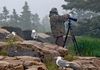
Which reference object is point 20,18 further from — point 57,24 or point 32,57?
point 32,57

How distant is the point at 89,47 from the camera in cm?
1027

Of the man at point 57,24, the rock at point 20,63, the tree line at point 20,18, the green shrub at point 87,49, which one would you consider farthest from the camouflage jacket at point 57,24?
the tree line at point 20,18

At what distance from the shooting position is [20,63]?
6789 mm

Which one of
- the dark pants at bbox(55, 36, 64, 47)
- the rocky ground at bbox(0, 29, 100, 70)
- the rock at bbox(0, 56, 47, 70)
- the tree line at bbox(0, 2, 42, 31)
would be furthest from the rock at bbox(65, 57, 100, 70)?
the tree line at bbox(0, 2, 42, 31)

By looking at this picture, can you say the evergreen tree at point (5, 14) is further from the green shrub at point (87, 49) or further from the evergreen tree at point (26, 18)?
the green shrub at point (87, 49)

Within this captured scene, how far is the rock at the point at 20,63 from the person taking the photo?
21.6ft

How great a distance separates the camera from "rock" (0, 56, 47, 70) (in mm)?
6578

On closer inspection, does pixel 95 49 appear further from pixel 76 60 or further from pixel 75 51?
pixel 76 60

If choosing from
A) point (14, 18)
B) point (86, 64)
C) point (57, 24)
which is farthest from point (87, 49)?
point (14, 18)

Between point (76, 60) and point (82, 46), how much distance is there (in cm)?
226

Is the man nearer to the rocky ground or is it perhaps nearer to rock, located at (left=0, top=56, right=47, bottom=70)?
the rocky ground

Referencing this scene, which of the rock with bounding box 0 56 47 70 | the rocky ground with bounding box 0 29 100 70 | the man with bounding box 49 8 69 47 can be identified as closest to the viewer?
the rock with bounding box 0 56 47 70

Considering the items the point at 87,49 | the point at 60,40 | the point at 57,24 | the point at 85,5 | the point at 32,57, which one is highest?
the point at 85,5

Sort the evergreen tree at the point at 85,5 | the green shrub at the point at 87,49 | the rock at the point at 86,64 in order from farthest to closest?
the evergreen tree at the point at 85,5
the green shrub at the point at 87,49
the rock at the point at 86,64
